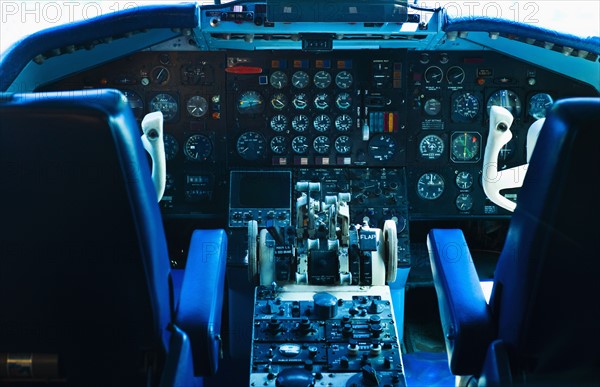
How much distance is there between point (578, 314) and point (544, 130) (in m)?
0.51

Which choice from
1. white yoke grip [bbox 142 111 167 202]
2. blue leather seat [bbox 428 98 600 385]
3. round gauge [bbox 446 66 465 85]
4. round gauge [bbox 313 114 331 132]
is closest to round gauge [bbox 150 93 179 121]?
round gauge [bbox 313 114 331 132]

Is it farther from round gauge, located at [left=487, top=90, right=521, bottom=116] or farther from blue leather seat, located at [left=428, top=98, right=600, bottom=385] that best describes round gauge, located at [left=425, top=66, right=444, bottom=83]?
blue leather seat, located at [left=428, top=98, right=600, bottom=385]

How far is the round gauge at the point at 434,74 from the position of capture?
172 inches

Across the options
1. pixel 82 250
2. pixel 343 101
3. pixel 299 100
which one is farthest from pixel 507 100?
pixel 82 250

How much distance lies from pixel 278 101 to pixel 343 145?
471 millimetres

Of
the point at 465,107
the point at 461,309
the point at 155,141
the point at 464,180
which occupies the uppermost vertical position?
the point at 155,141

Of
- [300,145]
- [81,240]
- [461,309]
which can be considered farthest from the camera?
[300,145]

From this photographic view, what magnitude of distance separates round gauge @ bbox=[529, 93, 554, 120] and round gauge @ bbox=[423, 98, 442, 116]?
0.55 m

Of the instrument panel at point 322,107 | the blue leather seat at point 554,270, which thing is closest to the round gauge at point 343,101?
the instrument panel at point 322,107

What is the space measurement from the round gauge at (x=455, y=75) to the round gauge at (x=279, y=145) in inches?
41.6

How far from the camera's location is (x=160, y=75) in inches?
169

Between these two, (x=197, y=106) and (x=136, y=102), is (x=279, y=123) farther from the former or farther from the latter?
(x=136, y=102)

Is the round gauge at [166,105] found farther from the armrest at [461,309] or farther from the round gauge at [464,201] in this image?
the armrest at [461,309]

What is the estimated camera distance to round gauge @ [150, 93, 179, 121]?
4.34 metres
